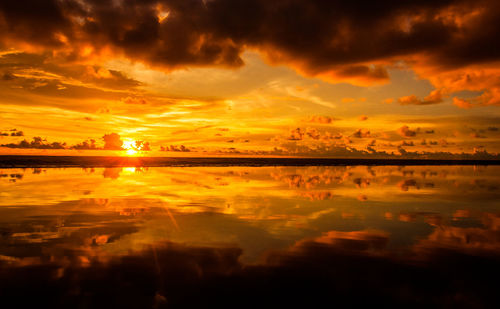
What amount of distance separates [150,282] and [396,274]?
258 inches

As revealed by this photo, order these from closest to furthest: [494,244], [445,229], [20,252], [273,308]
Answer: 1. [273,308]
2. [20,252]
3. [494,244]
4. [445,229]

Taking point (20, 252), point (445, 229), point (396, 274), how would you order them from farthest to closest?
1. point (445, 229)
2. point (20, 252)
3. point (396, 274)

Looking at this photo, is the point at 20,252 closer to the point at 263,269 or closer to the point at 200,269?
the point at 200,269

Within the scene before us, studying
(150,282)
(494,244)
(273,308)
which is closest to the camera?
(273,308)

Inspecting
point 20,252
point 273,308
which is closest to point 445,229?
point 273,308

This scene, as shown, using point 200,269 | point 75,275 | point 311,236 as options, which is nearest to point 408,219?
point 311,236

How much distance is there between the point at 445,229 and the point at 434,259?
209 inches

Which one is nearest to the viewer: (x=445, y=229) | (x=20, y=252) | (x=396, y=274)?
(x=396, y=274)

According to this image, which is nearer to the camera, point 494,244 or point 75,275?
point 75,275

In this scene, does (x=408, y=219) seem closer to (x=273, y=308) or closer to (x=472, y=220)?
(x=472, y=220)

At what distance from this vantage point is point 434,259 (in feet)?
35.4

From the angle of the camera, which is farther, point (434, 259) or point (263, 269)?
point (434, 259)

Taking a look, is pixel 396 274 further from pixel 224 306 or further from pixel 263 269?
pixel 224 306

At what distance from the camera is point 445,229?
50.0ft
